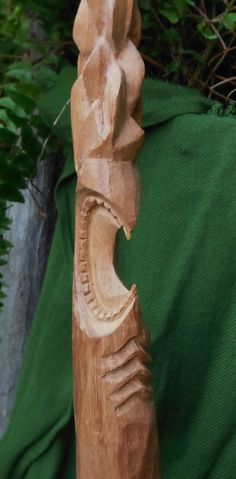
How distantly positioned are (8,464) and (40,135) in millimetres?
486

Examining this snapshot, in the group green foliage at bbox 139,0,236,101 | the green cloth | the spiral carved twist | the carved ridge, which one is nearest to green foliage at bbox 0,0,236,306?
green foliage at bbox 139,0,236,101

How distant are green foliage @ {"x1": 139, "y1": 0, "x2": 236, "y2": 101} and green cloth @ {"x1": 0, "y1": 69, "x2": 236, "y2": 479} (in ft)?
0.39

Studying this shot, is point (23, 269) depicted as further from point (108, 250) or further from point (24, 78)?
point (108, 250)

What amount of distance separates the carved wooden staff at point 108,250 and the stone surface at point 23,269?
1.64ft

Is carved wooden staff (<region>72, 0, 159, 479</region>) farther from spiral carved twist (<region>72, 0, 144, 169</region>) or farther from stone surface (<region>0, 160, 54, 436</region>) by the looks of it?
stone surface (<region>0, 160, 54, 436</region>)

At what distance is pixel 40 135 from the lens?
1.38 m

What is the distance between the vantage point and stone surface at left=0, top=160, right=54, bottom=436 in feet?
4.81

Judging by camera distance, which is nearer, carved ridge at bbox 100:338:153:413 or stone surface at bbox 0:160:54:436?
carved ridge at bbox 100:338:153:413

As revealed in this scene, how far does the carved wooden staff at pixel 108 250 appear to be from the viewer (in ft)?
2.96

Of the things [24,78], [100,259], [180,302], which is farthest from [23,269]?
[100,259]

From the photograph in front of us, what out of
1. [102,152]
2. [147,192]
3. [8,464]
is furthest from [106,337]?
[8,464]

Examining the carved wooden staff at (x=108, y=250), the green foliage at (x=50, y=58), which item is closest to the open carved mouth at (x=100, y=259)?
the carved wooden staff at (x=108, y=250)

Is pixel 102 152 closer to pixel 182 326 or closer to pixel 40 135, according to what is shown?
pixel 182 326

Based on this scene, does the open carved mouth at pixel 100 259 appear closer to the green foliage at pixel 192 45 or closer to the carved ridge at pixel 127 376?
the carved ridge at pixel 127 376
